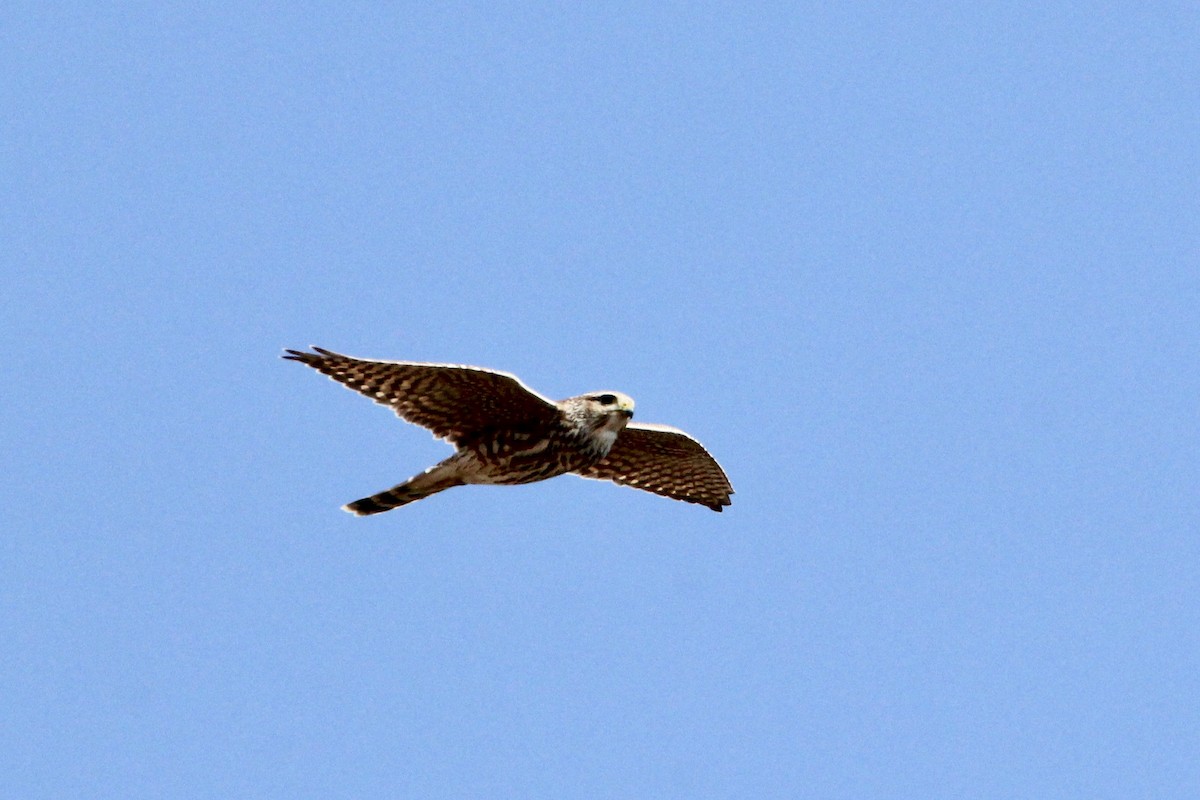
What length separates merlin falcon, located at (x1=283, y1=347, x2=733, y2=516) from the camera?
13.3 m

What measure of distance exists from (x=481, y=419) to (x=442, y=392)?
1.40ft

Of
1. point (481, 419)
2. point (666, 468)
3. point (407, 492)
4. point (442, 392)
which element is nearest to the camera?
point (442, 392)

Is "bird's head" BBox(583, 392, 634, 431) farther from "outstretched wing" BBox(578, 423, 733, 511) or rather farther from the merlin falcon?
"outstretched wing" BBox(578, 423, 733, 511)

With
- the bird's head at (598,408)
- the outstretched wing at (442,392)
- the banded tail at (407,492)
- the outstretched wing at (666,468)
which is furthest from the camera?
the outstretched wing at (666,468)

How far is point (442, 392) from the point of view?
13539mm

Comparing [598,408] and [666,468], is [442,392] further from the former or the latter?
[666,468]

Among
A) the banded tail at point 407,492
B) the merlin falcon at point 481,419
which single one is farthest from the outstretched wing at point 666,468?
the banded tail at point 407,492

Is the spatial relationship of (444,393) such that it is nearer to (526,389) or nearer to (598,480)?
(526,389)

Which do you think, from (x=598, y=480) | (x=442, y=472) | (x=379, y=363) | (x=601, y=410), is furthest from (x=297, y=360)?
(x=598, y=480)

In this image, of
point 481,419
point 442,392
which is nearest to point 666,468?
point 481,419

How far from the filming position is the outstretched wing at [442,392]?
43.2 feet

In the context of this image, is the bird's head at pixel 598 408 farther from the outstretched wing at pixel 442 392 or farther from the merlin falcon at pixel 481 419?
the outstretched wing at pixel 442 392

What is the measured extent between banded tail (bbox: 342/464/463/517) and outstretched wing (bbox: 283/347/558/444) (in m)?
0.39

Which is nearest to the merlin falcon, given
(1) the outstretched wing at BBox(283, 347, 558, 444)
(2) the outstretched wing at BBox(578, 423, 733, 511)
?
(1) the outstretched wing at BBox(283, 347, 558, 444)
